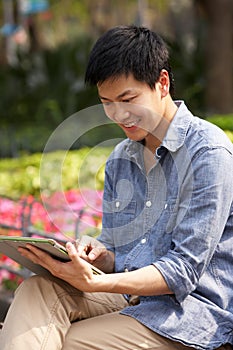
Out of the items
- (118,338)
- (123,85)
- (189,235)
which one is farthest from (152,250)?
(123,85)

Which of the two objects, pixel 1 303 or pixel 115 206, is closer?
pixel 115 206

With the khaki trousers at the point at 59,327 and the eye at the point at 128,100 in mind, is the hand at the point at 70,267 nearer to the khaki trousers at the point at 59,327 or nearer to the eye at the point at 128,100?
the khaki trousers at the point at 59,327

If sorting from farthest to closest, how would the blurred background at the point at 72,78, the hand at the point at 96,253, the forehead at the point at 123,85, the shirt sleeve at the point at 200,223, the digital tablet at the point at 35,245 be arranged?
the blurred background at the point at 72,78
the hand at the point at 96,253
the forehead at the point at 123,85
the shirt sleeve at the point at 200,223
the digital tablet at the point at 35,245

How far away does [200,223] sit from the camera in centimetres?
264

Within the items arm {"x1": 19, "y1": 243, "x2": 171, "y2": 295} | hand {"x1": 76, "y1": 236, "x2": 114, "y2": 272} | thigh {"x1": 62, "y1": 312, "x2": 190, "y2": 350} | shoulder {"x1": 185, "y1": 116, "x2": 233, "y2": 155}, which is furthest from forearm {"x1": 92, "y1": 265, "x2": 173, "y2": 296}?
shoulder {"x1": 185, "y1": 116, "x2": 233, "y2": 155}

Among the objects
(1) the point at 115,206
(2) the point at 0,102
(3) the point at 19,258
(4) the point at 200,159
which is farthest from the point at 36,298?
(2) the point at 0,102

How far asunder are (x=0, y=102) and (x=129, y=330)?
13.6m

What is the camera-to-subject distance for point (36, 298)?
278 cm

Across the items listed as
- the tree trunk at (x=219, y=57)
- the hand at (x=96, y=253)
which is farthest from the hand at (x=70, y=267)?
the tree trunk at (x=219, y=57)

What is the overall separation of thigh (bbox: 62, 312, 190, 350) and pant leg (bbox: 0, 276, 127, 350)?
69mm

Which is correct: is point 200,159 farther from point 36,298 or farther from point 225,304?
point 36,298

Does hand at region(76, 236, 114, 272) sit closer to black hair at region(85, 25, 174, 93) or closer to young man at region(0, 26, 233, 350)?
young man at region(0, 26, 233, 350)

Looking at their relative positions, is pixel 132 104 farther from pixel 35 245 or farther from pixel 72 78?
pixel 72 78

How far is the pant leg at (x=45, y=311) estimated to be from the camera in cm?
268
